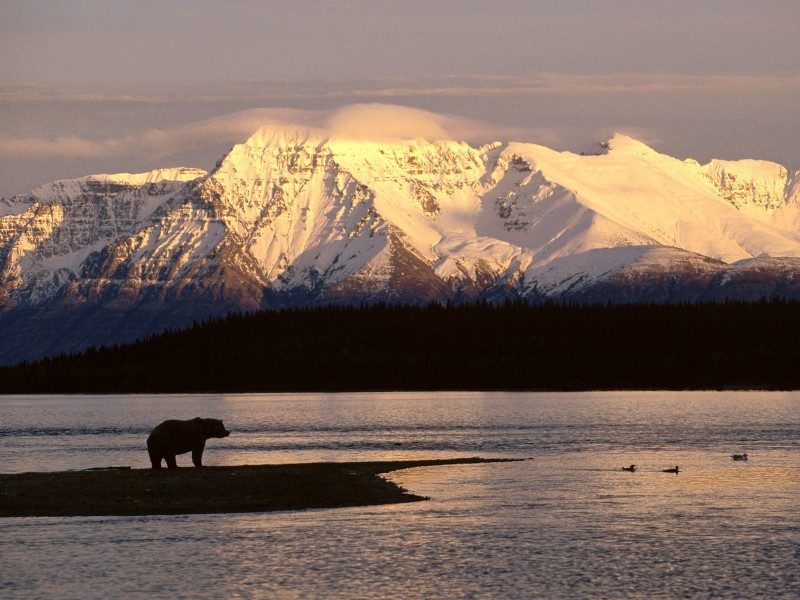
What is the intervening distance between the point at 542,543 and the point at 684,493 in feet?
60.6

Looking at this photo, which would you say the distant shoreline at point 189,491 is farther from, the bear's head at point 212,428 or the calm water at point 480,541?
the bear's head at point 212,428

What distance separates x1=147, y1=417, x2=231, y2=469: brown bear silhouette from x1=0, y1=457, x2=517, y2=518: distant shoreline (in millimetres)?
1234

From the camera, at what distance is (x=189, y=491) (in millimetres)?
73688

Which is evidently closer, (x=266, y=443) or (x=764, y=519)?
(x=764, y=519)

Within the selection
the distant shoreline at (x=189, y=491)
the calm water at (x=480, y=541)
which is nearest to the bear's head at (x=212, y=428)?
the distant shoreline at (x=189, y=491)

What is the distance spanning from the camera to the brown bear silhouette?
3322 inches

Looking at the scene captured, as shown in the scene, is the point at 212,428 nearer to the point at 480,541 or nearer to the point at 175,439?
the point at 175,439

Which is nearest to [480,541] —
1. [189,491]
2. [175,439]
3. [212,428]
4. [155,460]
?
[189,491]

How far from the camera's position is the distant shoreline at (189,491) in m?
69.3

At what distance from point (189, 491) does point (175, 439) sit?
11.7m

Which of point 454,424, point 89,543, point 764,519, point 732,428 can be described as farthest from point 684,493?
point 454,424

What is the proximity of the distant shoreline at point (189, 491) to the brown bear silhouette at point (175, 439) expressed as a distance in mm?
1234

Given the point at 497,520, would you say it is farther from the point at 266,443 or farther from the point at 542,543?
the point at 266,443

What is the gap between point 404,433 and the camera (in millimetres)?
144125
